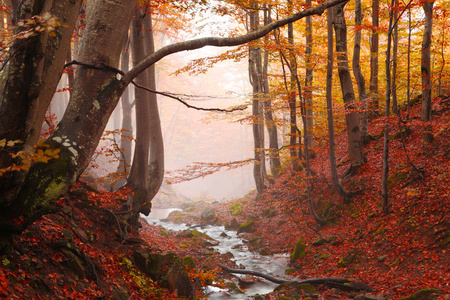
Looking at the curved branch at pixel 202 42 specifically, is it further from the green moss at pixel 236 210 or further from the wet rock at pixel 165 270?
the green moss at pixel 236 210

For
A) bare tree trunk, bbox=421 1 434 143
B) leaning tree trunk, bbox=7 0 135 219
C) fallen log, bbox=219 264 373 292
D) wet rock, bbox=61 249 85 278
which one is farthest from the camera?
bare tree trunk, bbox=421 1 434 143

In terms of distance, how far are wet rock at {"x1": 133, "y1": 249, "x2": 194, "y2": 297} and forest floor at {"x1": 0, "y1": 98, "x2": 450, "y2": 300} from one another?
0.24 ft

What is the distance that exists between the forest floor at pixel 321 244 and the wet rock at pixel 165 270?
74mm

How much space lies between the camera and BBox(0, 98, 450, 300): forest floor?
407 centimetres

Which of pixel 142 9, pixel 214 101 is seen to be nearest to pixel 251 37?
pixel 142 9

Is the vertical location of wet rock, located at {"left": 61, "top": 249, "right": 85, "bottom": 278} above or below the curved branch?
below

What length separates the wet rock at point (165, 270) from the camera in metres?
5.91

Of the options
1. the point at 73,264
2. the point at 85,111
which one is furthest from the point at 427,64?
the point at 73,264

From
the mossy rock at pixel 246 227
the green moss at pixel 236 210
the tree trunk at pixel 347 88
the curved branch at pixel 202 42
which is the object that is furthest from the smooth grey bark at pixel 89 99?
the green moss at pixel 236 210

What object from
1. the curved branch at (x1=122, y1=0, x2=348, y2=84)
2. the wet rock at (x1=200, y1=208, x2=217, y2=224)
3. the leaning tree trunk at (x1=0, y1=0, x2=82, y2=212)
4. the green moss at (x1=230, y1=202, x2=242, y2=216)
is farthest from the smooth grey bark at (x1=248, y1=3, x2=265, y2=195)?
the leaning tree trunk at (x1=0, y1=0, x2=82, y2=212)

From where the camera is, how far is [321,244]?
885 centimetres

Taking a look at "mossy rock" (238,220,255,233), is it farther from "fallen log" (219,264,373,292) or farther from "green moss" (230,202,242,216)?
"fallen log" (219,264,373,292)

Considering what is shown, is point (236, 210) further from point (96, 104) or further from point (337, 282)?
Result: point (96, 104)

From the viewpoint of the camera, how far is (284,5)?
1080cm
